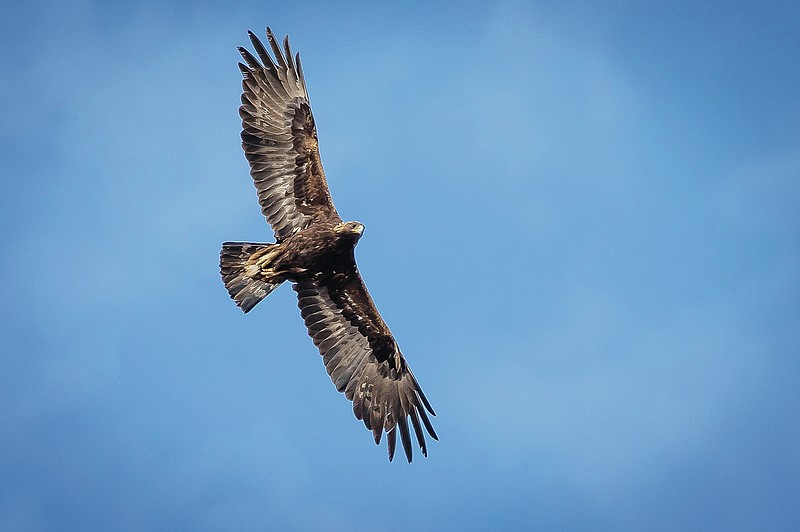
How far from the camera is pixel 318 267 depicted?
19.1m

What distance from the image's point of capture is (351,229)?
1850 centimetres

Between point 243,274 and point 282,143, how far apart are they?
221cm

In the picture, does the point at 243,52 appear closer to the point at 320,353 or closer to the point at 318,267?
the point at 318,267

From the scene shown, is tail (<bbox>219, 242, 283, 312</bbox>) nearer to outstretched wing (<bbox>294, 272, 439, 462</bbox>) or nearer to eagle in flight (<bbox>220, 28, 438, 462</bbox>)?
eagle in flight (<bbox>220, 28, 438, 462</bbox>)

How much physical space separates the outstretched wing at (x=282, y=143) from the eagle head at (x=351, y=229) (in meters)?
0.43

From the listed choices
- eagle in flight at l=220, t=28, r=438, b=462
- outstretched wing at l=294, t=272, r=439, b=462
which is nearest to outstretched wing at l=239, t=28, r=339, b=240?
eagle in flight at l=220, t=28, r=438, b=462

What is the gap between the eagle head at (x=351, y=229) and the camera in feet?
60.7

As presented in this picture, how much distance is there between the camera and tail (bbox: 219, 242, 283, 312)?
1889cm

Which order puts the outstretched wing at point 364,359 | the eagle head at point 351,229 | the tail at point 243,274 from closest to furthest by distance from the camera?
the eagle head at point 351,229 < the tail at point 243,274 < the outstretched wing at point 364,359

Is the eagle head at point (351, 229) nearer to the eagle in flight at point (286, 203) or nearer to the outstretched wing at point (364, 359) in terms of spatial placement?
the eagle in flight at point (286, 203)

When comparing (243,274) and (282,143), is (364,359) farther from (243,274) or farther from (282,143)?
(282,143)

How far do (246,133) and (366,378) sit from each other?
183 inches

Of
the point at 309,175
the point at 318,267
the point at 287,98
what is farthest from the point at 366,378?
the point at 287,98

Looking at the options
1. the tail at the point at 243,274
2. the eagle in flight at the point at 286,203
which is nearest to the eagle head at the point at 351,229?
the eagle in flight at the point at 286,203
